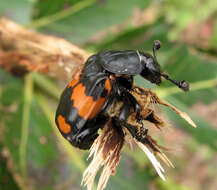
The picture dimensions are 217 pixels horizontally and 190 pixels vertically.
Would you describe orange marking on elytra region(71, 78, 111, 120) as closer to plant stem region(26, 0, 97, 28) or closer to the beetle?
the beetle

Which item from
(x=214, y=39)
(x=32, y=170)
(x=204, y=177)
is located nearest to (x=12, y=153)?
(x=32, y=170)

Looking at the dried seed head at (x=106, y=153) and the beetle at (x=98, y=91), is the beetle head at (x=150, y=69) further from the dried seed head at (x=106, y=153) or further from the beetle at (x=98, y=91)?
the dried seed head at (x=106, y=153)

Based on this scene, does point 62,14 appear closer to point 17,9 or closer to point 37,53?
point 17,9

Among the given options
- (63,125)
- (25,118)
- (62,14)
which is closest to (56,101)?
(25,118)

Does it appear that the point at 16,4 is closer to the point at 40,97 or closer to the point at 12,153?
the point at 40,97

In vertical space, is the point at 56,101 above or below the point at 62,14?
below
